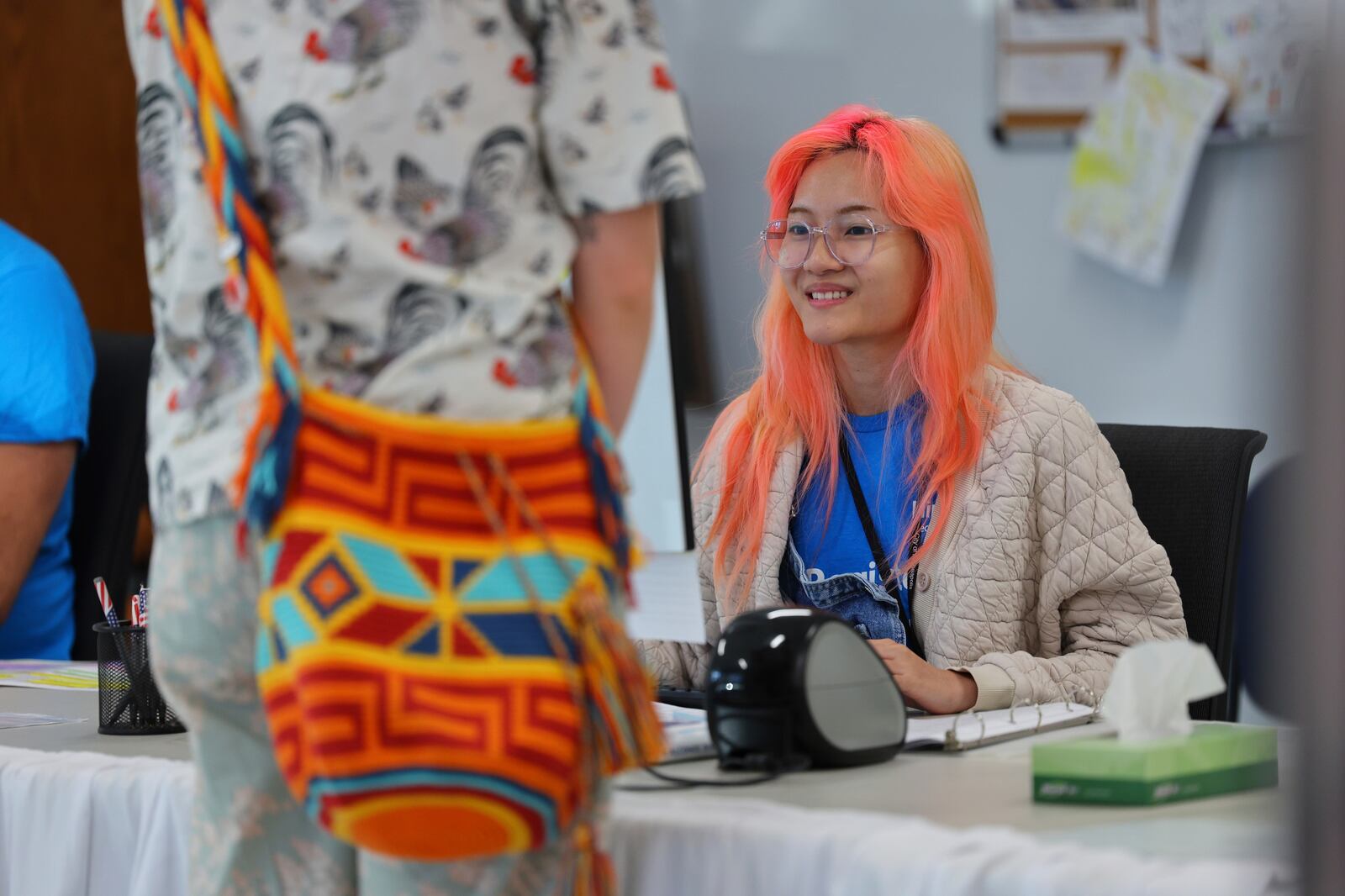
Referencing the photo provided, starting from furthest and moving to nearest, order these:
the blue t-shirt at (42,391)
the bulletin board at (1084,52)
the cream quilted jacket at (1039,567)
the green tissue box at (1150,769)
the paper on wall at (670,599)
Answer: the bulletin board at (1084,52) < the blue t-shirt at (42,391) < the cream quilted jacket at (1039,567) < the paper on wall at (670,599) < the green tissue box at (1150,769)

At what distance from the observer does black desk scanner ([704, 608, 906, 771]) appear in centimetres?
110

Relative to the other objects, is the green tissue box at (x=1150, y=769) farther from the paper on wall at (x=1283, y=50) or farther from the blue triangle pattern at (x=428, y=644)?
the paper on wall at (x=1283, y=50)

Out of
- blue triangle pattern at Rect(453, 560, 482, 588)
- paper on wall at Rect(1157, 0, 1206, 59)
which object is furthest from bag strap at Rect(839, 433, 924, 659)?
paper on wall at Rect(1157, 0, 1206, 59)

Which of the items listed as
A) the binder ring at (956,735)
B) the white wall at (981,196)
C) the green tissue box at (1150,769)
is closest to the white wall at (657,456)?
the binder ring at (956,735)

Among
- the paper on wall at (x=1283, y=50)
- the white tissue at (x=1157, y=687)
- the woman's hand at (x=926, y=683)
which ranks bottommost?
the woman's hand at (x=926, y=683)

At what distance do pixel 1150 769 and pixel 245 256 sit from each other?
0.65 meters

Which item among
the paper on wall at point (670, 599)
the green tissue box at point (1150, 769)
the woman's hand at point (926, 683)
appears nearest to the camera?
the green tissue box at point (1150, 769)

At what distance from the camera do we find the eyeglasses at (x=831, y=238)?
1.75 meters

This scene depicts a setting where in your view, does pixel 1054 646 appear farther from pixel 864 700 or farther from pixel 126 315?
pixel 126 315

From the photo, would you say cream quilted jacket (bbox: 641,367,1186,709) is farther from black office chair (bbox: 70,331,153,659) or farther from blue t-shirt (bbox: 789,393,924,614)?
black office chair (bbox: 70,331,153,659)

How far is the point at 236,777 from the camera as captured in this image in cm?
81

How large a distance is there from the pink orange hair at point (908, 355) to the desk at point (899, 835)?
0.59 m

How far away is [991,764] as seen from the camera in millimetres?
1146

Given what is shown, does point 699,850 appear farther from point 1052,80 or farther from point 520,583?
point 1052,80
